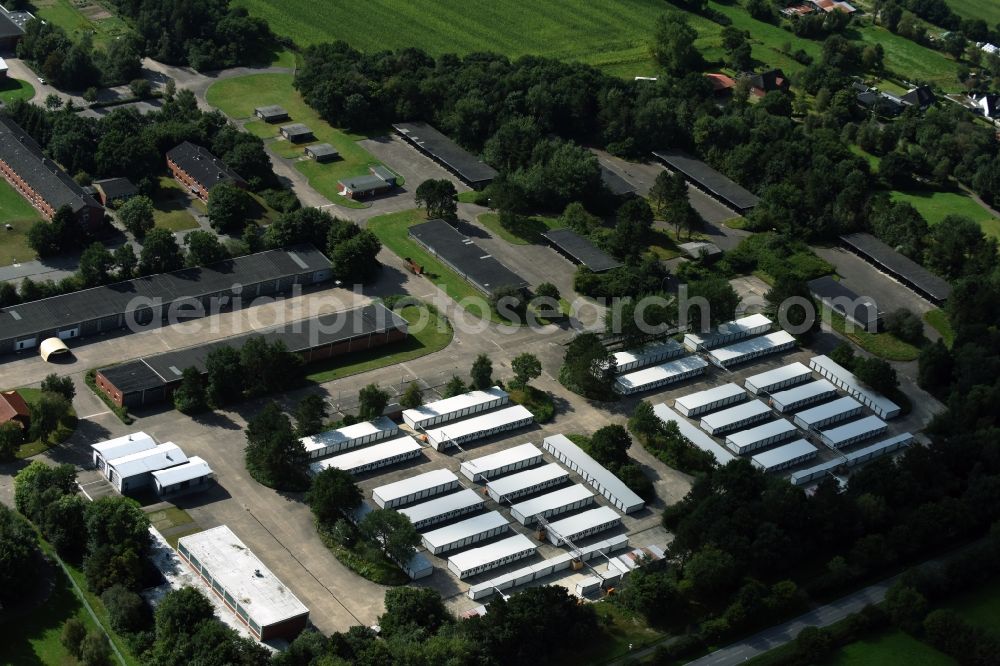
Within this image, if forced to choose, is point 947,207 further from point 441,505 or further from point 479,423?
point 441,505

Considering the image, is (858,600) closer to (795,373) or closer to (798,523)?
(798,523)

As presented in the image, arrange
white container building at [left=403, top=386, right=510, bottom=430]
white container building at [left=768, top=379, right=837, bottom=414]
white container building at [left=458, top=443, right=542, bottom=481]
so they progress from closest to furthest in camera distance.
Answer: white container building at [left=458, top=443, right=542, bottom=481]
white container building at [left=403, top=386, right=510, bottom=430]
white container building at [left=768, top=379, right=837, bottom=414]

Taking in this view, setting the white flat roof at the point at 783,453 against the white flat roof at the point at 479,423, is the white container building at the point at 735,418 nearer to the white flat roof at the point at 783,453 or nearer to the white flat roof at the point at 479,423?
the white flat roof at the point at 783,453

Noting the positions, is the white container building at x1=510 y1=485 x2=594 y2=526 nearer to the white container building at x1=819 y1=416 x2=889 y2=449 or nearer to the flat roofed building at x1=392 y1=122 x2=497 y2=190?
the white container building at x1=819 y1=416 x2=889 y2=449

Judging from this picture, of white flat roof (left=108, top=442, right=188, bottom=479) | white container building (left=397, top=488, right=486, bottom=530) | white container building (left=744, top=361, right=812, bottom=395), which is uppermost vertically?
white container building (left=744, top=361, right=812, bottom=395)

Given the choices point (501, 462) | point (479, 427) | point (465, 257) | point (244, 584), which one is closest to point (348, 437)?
point (479, 427)

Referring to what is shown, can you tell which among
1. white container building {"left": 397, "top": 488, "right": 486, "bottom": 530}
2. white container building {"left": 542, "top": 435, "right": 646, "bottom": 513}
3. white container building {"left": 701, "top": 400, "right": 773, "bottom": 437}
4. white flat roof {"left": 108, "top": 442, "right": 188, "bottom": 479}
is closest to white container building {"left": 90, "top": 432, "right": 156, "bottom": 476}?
white flat roof {"left": 108, "top": 442, "right": 188, "bottom": 479}
